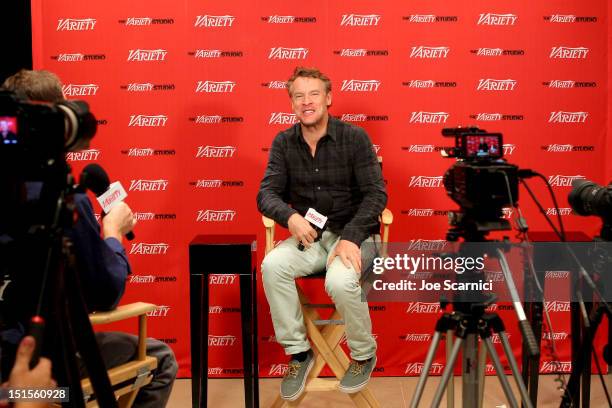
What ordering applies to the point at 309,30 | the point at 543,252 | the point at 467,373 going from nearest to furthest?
the point at 467,373 < the point at 543,252 < the point at 309,30

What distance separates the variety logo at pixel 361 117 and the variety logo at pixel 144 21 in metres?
1.20

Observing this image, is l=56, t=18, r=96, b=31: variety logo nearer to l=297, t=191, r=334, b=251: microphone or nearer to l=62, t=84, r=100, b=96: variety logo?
l=62, t=84, r=100, b=96: variety logo

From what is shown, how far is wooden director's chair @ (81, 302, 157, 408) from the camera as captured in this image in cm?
245

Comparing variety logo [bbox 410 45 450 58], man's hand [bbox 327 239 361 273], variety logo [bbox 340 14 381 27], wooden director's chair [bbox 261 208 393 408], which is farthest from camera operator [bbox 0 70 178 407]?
variety logo [bbox 410 45 450 58]

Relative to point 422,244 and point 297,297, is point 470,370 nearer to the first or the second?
point 297,297

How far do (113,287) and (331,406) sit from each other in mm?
1700

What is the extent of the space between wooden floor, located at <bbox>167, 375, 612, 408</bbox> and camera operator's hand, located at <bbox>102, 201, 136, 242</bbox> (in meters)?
1.40

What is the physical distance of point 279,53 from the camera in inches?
163

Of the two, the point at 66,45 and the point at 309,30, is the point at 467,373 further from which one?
the point at 66,45

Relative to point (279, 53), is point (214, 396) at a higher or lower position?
lower

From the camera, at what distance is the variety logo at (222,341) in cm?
429

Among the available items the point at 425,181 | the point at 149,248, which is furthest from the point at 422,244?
the point at 149,248

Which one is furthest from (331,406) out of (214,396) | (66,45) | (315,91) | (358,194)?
(66,45)

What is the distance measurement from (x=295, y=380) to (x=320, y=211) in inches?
34.8
